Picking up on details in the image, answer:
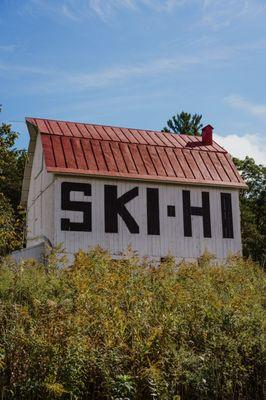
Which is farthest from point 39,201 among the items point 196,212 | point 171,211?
point 196,212

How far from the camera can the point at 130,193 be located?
2612 centimetres

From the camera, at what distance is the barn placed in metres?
25.0

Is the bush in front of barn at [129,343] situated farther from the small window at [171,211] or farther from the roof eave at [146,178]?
the small window at [171,211]

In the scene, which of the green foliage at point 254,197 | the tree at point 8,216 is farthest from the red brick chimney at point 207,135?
the green foliage at point 254,197

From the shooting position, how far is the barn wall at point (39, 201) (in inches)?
1013

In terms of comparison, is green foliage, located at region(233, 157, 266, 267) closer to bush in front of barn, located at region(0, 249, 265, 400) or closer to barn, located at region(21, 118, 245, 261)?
barn, located at region(21, 118, 245, 261)

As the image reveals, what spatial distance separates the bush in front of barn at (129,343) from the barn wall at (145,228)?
49.8 feet

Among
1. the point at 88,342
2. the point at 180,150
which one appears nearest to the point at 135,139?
the point at 180,150

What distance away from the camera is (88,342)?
22.6 feet

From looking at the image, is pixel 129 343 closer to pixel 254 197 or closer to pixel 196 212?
pixel 196 212

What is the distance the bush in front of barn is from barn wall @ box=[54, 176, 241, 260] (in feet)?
49.8

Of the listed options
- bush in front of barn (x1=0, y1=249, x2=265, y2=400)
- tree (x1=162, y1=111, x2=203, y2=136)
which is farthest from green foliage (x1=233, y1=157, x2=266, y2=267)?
bush in front of barn (x1=0, y1=249, x2=265, y2=400)

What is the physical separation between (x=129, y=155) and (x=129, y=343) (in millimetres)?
19679

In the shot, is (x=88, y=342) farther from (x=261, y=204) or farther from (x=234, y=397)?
(x=261, y=204)
